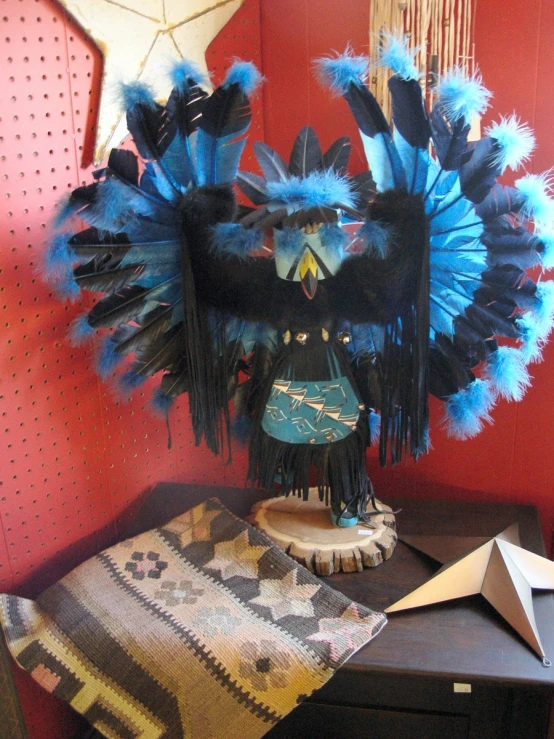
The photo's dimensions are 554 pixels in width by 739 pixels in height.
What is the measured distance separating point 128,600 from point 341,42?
1105mm

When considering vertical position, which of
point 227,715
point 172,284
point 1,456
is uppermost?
point 172,284

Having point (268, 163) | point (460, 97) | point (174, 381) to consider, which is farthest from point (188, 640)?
point (460, 97)

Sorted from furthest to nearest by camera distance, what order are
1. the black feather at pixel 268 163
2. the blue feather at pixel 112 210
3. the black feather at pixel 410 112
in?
1. the black feather at pixel 268 163
2. the blue feather at pixel 112 210
3. the black feather at pixel 410 112

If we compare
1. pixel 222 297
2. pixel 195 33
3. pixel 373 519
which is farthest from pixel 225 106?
pixel 373 519

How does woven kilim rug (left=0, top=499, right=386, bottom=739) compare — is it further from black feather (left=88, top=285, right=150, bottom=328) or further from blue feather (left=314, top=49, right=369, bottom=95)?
blue feather (left=314, top=49, right=369, bottom=95)

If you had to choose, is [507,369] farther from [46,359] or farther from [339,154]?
[46,359]

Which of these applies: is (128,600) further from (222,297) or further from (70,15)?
(70,15)

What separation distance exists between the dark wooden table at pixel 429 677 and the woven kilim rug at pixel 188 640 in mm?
57

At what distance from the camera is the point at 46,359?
104 centimetres

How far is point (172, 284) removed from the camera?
37.4 inches

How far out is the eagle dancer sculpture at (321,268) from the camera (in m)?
0.79

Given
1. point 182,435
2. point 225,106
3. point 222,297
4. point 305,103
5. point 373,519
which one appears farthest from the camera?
point 182,435

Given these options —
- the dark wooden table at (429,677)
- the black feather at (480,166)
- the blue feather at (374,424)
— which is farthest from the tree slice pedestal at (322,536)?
the black feather at (480,166)

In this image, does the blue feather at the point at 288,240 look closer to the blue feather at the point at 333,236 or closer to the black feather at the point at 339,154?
the blue feather at the point at 333,236
